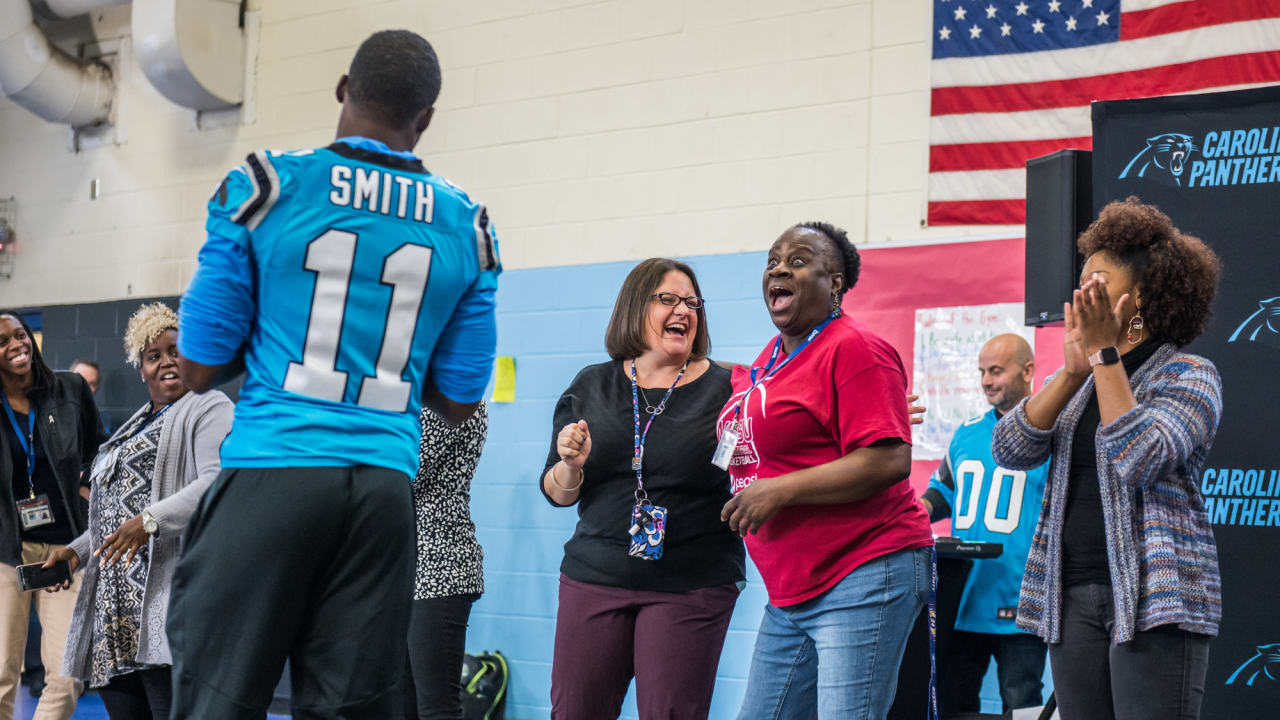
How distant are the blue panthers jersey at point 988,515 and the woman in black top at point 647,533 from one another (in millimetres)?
1437

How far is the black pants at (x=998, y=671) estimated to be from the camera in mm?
4145

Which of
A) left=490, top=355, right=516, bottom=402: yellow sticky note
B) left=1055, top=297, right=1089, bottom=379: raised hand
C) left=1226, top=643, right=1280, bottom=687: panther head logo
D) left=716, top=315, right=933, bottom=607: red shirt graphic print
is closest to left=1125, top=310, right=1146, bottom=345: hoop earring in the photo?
left=1055, top=297, right=1089, bottom=379: raised hand

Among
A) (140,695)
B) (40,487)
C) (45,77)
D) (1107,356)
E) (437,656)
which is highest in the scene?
(45,77)

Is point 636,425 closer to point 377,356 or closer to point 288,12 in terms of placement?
point 377,356

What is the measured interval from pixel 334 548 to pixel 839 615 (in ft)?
3.60

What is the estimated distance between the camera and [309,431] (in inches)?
72.2

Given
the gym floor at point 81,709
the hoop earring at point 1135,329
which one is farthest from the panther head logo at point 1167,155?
the gym floor at point 81,709

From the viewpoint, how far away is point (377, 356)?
75.3 inches

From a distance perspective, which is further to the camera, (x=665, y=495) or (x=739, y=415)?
(x=665, y=495)

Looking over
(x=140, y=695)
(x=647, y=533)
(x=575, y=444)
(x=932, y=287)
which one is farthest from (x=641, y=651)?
(x=932, y=287)

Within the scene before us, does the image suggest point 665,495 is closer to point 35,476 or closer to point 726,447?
point 726,447

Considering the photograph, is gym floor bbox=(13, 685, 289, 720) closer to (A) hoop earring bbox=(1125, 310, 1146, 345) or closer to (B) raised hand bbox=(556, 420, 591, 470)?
(B) raised hand bbox=(556, 420, 591, 470)

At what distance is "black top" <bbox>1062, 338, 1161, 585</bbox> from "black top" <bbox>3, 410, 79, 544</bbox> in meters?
3.62

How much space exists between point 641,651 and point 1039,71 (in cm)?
322
